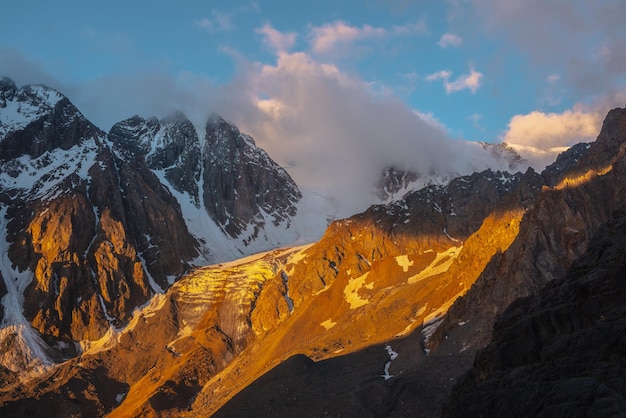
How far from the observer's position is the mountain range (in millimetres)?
36562

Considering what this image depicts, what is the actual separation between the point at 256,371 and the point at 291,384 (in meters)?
42.2

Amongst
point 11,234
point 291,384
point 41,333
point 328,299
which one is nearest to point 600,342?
point 291,384

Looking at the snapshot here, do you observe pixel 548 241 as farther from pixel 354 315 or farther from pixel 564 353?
pixel 564 353

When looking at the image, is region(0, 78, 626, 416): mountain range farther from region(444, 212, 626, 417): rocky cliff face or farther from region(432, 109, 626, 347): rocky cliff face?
region(432, 109, 626, 347): rocky cliff face

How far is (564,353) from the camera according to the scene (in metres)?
30.4

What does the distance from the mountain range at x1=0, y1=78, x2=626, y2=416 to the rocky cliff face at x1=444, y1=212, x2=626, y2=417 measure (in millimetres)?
123

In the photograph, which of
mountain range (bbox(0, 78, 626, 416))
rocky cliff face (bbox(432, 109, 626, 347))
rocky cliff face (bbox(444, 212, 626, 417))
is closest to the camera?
rocky cliff face (bbox(444, 212, 626, 417))

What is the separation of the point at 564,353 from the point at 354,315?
10354cm

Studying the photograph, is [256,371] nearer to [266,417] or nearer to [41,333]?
[266,417]

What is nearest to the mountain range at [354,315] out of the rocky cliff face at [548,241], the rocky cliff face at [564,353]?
the rocky cliff face at [564,353]

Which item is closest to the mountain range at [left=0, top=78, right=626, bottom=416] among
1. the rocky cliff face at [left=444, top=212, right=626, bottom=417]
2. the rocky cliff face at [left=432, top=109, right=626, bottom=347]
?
the rocky cliff face at [left=444, top=212, right=626, bottom=417]

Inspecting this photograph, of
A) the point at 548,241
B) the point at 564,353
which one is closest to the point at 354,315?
the point at 548,241

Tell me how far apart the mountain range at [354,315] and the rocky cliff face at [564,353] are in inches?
4.9

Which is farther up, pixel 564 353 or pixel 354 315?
pixel 564 353
